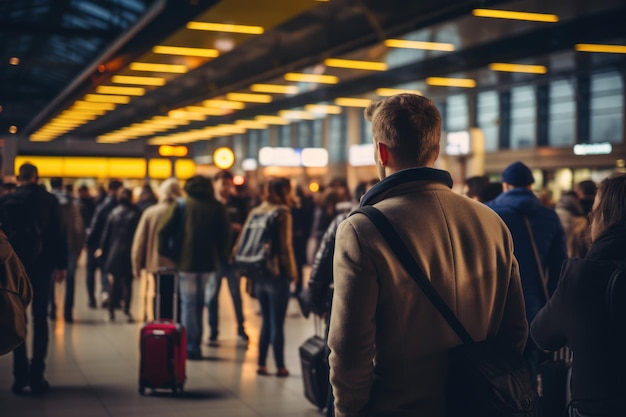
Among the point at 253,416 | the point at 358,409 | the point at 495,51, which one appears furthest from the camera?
the point at 495,51

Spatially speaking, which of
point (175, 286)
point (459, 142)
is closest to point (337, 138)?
point (459, 142)

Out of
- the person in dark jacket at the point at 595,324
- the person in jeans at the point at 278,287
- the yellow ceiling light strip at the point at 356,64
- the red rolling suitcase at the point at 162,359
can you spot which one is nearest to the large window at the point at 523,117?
the yellow ceiling light strip at the point at 356,64

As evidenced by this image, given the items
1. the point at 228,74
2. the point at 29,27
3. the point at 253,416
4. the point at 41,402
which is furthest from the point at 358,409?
the point at 228,74

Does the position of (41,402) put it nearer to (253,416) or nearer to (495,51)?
(253,416)

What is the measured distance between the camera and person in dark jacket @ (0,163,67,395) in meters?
7.09

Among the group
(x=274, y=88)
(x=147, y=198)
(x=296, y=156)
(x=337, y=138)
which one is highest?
(x=274, y=88)

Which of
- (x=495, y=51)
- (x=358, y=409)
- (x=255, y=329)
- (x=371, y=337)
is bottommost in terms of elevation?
(x=255, y=329)

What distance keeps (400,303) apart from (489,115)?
93.7ft

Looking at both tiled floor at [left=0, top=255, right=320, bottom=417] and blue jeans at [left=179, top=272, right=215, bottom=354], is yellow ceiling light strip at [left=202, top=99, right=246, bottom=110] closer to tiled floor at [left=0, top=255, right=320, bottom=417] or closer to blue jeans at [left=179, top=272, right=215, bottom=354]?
tiled floor at [left=0, top=255, right=320, bottom=417]

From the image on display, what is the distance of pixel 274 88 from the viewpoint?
27.5m

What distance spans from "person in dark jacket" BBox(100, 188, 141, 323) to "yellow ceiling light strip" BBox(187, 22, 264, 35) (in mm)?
4618

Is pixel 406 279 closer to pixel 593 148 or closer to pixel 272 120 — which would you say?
pixel 593 148

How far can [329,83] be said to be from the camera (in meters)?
26.3

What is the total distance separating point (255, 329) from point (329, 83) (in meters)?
16.3
